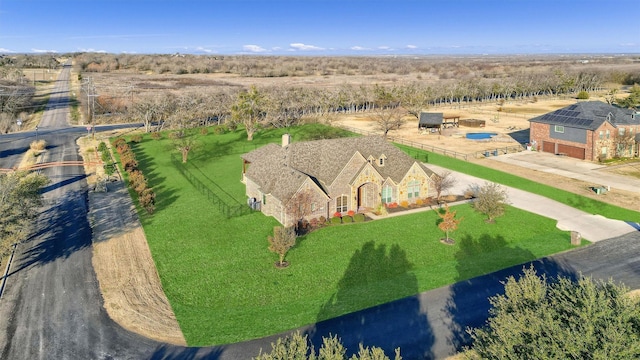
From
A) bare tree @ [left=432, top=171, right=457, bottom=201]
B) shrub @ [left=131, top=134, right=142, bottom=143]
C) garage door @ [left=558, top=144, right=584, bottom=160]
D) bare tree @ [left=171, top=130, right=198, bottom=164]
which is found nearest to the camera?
bare tree @ [left=432, top=171, right=457, bottom=201]

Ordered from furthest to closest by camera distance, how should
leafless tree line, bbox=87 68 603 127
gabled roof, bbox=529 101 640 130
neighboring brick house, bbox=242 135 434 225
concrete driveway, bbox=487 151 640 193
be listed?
leafless tree line, bbox=87 68 603 127, gabled roof, bbox=529 101 640 130, concrete driveway, bbox=487 151 640 193, neighboring brick house, bbox=242 135 434 225

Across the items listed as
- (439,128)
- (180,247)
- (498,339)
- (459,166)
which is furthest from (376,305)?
(439,128)

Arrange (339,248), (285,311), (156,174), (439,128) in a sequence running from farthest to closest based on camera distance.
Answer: (439,128)
(156,174)
(339,248)
(285,311)

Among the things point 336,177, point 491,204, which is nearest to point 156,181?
point 336,177

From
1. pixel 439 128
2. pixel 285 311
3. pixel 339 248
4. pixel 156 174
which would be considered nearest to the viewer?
pixel 285 311

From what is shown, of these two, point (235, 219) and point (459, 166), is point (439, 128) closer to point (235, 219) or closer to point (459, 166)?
point (459, 166)

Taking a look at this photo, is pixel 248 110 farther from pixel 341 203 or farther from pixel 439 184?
pixel 439 184

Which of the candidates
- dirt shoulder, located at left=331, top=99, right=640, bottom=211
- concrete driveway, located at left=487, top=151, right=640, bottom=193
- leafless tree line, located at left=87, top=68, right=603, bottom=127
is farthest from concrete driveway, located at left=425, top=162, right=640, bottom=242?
leafless tree line, located at left=87, top=68, right=603, bottom=127

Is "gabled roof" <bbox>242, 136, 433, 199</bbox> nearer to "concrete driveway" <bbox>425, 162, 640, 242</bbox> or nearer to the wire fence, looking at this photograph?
the wire fence
